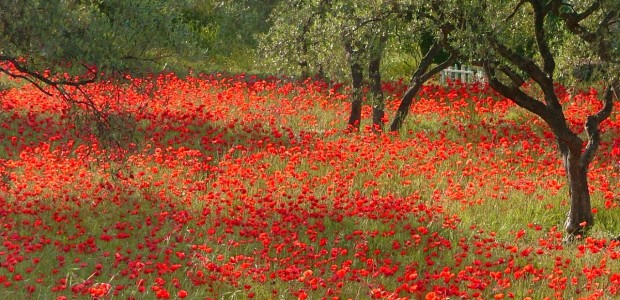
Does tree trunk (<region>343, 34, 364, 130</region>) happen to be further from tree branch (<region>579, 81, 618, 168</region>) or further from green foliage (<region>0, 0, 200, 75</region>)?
green foliage (<region>0, 0, 200, 75</region>)

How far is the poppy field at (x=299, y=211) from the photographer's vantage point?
8500 millimetres

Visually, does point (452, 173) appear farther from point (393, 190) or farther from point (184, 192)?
point (184, 192)

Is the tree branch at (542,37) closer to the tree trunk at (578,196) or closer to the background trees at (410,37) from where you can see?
the background trees at (410,37)

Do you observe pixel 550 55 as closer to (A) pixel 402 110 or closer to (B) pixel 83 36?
(B) pixel 83 36

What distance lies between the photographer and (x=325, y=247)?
33.4 ft

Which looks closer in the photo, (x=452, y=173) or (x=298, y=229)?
(x=298, y=229)

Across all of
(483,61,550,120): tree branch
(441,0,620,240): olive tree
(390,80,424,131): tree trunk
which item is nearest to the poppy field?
(390,80,424,131): tree trunk

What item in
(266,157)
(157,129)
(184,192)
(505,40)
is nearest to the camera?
(505,40)

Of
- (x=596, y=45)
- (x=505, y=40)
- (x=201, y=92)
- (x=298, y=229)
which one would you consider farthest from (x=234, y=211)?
(x=201, y=92)

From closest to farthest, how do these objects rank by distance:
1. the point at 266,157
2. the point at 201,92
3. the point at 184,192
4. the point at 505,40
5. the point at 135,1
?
the point at 135,1
the point at 505,40
the point at 184,192
the point at 266,157
the point at 201,92

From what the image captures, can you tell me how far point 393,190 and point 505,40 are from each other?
2.78 metres

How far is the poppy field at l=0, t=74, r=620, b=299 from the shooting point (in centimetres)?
850

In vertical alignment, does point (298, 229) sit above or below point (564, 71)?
below

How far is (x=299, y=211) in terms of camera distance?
11.2m
